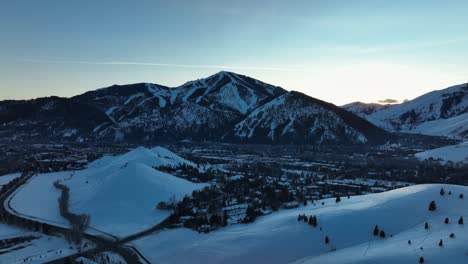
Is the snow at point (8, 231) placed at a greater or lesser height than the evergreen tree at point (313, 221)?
lesser

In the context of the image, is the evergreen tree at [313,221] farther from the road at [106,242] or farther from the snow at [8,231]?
the snow at [8,231]

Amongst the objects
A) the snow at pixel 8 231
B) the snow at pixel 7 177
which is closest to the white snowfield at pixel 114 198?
the snow at pixel 8 231

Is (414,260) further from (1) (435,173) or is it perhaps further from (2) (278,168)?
(2) (278,168)

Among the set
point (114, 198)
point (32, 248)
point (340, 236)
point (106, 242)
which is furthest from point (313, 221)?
point (114, 198)

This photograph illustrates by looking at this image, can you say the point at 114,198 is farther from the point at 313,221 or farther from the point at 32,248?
the point at 313,221

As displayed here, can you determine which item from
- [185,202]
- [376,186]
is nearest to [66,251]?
[185,202]

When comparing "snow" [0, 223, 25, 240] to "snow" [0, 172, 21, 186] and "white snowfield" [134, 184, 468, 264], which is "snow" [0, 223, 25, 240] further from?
"snow" [0, 172, 21, 186]
